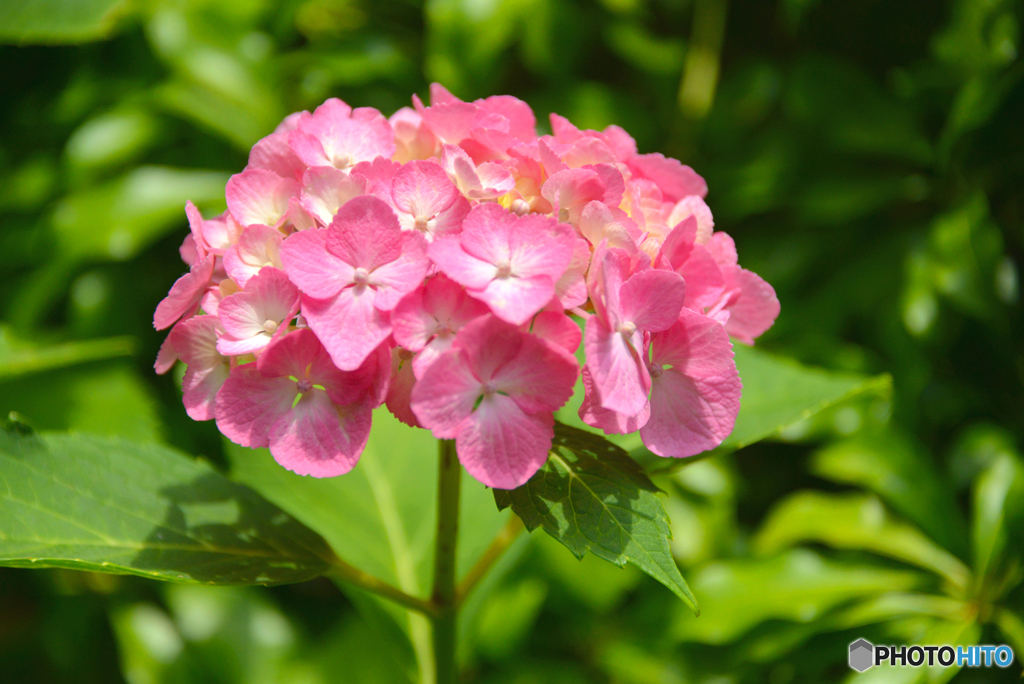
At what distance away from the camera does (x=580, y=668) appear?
125 centimetres

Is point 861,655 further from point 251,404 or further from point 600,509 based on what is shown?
point 251,404

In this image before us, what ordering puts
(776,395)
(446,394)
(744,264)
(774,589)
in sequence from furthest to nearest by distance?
(744,264) → (774,589) → (776,395) → (446,394)

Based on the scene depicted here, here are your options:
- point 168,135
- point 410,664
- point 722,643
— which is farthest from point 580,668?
point 168,135

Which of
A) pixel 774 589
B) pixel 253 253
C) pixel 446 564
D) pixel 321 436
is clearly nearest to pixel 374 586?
pixel 446 564

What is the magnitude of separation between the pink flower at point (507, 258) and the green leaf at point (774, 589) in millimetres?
792

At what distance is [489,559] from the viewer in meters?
0.70

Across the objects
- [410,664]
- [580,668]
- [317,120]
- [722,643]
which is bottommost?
[580,668]

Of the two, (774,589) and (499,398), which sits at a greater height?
(499,398)

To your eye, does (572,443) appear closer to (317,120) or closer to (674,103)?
(317,120)

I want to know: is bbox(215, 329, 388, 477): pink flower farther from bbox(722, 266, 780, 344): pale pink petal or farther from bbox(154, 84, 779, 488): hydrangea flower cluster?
bbox(722, 266, 780, 344): pale pink petal

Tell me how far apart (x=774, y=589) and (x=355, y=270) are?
0.90 m

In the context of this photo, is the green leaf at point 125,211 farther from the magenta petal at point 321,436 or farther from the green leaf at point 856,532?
the green leaf at point 856,532

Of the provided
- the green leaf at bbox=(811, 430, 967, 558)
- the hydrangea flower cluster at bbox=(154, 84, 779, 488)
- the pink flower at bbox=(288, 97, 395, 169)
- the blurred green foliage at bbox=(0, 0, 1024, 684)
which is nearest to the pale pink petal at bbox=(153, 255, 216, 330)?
the hydrangea flower cluster at bbox=(154, 84, 779, 488)

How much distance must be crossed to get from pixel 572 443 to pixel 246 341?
25 cm
